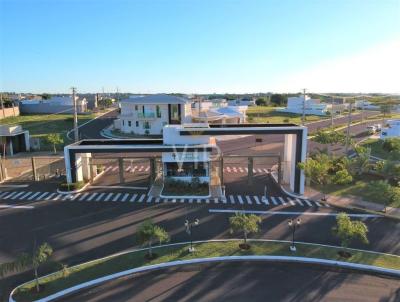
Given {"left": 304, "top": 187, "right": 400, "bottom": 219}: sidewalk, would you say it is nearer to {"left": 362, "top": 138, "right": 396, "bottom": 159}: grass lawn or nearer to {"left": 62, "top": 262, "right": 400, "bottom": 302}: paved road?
{"left": 62, "top": 262, "right": 400, "bottom": 302}: paved road

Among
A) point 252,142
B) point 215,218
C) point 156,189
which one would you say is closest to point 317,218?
point 215,218

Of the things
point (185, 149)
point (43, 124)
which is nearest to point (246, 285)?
point (185, 149)

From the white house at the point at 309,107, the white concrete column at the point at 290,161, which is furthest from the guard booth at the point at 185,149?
the white house at the point at 309,107

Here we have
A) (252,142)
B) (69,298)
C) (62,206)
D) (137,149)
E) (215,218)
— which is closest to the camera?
(69,298)

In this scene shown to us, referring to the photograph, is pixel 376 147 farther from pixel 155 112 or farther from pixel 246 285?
pixel 246 285

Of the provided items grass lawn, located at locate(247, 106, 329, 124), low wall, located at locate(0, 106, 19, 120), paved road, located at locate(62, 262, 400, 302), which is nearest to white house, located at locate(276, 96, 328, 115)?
grass lawn, located at locate(247, 106, 329, 124)

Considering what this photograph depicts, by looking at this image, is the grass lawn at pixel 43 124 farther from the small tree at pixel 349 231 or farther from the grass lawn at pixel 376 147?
the grass lawn at pixel 376 147

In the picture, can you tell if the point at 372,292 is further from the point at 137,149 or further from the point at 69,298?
the point at 137,149
